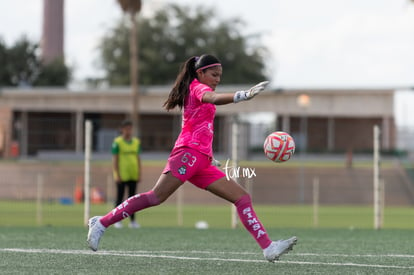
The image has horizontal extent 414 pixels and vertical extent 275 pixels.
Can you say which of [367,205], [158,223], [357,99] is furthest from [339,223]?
[357,99]

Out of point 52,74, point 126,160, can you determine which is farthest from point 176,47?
point 126,160

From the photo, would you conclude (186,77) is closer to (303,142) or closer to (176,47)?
(303,142)

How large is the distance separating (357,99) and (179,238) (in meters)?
38.9

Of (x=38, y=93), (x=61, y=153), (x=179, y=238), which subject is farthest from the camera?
(x=38, y=93)

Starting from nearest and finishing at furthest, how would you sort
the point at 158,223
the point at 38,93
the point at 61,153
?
the point at 158,223
the point at 61,153
the point at 38,93

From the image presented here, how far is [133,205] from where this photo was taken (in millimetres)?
8609

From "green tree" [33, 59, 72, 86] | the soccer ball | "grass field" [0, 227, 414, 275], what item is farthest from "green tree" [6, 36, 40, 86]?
the soccer ball

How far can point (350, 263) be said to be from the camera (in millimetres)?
8828

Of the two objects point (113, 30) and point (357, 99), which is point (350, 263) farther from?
point (113, 30)

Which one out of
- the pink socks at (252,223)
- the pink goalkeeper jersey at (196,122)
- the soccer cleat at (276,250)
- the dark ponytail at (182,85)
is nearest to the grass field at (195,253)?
the soccer cleat at (276,250)

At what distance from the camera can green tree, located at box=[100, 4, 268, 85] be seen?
242 ft

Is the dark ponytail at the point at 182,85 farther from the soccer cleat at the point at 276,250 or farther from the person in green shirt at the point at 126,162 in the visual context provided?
the person in green shirt at the point at 126,162

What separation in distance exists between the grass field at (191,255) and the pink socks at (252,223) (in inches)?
9.9

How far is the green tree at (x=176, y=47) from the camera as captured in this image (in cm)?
7375
